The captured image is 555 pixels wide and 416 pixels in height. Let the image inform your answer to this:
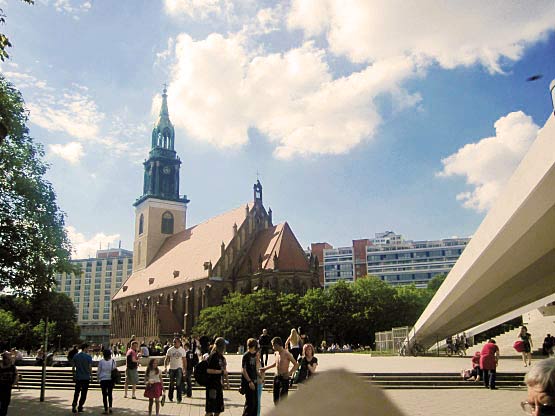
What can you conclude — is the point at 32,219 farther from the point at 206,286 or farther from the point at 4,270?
the point at 206,286

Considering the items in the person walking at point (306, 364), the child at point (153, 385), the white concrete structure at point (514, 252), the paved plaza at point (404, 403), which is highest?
the white concrete structure at point (514, 252)

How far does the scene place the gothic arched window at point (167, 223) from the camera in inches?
3319

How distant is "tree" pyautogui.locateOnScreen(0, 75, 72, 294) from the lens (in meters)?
21.0

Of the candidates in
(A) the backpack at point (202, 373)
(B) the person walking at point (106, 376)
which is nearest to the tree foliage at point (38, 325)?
(B) the person walking at point (106, 376)

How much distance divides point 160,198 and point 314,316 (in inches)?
1543

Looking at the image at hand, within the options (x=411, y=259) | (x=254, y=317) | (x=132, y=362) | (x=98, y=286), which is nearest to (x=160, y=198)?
(x=254, y=317)

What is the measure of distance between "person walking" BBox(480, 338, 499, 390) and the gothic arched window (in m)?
71.9

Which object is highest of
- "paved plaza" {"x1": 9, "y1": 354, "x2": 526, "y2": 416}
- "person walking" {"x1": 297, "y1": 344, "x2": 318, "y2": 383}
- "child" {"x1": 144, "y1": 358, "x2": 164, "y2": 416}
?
"person walking" {"x1": 297, "y1": 344, "x2": 318, "y2": 383}

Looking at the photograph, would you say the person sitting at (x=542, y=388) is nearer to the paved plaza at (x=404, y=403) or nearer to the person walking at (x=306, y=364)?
the person walking at (x=306, y=364)

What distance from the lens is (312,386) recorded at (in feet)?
3.29

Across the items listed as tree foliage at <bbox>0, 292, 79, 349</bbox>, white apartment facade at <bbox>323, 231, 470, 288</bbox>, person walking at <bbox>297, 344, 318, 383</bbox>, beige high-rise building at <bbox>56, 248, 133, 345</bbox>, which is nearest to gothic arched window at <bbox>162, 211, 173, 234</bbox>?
tree foliage at <bbox>0, 292, 79, 349</bbox>

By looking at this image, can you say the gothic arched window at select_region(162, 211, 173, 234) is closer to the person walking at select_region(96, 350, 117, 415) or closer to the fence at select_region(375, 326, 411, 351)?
the fence at select_region(375, 326, 411, 351)

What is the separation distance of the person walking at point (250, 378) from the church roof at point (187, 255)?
57.1 meters

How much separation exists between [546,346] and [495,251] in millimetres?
12743
